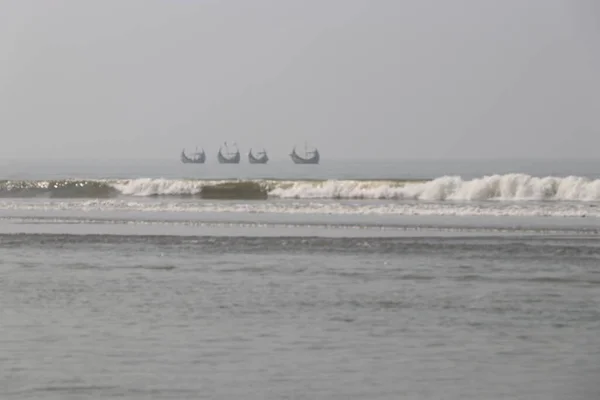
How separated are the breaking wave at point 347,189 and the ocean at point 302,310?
2037cm

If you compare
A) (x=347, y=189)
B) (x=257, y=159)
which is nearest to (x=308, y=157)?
(x=257, y=159)

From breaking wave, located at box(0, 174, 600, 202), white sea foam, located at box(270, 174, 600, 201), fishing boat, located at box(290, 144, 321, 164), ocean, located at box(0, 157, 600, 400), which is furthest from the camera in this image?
fishing boat, located at box(290, 144, 321, 164)

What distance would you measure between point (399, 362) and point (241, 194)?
50.4 meters

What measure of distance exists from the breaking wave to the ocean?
66.8ft

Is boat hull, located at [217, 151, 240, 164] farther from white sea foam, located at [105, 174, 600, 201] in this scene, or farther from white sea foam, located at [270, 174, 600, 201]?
white sea foam, located at [270, 174, 600, 201]

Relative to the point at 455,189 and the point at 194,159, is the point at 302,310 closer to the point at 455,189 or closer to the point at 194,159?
the point at 455,189

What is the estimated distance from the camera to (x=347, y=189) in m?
62.3

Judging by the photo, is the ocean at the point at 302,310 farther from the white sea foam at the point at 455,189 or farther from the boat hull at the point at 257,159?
the boat hull at the point at 257,159

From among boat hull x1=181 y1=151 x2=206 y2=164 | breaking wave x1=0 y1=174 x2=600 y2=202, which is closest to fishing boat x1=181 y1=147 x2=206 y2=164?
boat hull x1=181 y1=151 x2=206 y2=164

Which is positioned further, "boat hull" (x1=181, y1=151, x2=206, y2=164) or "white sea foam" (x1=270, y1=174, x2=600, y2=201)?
"boat hull" (x1=181, y1=151, x2=206, y2=164)

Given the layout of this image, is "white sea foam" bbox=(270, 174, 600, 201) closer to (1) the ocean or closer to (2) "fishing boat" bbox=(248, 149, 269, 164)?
(1) the ocean

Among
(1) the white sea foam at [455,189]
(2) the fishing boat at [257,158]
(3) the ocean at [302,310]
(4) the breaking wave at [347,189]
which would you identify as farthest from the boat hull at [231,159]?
(3) the ocean at [302,310]

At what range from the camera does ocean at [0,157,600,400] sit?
42.3ft

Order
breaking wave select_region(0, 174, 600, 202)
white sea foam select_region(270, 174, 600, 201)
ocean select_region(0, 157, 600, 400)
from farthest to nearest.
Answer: breaking wave select_region(0, 174, 600, 202), white sea foam select_region(270, 174, 600, 201), ocean select_region(0, 157, 600, 400)
